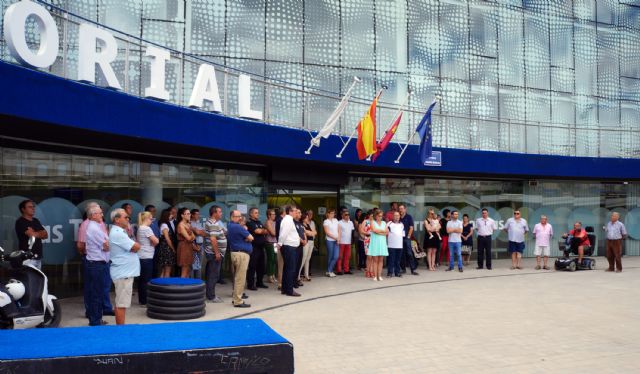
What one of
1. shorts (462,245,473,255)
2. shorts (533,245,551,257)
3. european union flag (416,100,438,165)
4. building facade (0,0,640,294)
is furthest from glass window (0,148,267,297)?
shorts (533,245,551,257)

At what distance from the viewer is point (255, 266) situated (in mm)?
13742

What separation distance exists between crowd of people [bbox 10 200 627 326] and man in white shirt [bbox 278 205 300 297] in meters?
0.02

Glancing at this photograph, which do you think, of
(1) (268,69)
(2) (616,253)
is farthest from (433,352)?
(1) (268,69)

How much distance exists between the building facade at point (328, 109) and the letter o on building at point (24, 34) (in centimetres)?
26

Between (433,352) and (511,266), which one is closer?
(433,352)

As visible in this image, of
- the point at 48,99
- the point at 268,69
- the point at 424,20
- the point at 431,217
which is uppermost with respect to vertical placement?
the point at 424,20

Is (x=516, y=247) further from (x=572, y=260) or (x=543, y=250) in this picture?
(x=572, y=260)

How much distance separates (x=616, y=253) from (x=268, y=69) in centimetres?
1313

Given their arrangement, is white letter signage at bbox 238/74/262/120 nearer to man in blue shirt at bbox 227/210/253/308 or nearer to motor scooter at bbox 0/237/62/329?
man in blue shirt at bbox 227/210/253/308

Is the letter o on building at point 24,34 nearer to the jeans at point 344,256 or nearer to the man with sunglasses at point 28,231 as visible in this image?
the man with sunglasses at point 28,231

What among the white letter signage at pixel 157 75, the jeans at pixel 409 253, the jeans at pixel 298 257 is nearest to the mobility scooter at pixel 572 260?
the jeans at pixel 409 253

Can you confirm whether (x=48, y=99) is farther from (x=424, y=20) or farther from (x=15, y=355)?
(x=424, y=20)

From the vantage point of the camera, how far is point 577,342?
825cm

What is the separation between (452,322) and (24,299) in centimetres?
677
